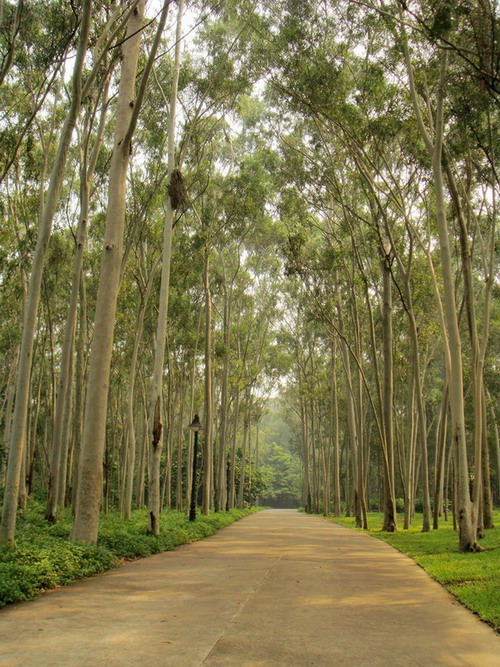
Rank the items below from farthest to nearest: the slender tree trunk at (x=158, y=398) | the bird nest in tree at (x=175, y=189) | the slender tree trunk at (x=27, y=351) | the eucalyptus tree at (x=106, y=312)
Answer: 1. the bird nest in tree at (x=175, y=189)
2. the slender tree trunk at (x=158, y=398)
3. the eucalyptus tree at (x=106, y=312)
4. the slender tree trunk at (x=27, y=351)

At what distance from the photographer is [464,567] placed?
7.67 metres

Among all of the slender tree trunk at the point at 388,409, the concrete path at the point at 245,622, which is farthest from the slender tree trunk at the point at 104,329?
the slender tree trunk at the point at 388,409

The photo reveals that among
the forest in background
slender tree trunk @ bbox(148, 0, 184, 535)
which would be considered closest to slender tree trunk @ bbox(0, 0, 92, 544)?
the forest in background

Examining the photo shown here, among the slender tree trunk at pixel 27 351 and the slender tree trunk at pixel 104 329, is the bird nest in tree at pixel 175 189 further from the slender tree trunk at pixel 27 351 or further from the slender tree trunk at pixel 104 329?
the slender tree trunk at pixel 27 351

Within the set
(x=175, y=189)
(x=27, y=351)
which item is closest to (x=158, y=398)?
(x=27, y=351)

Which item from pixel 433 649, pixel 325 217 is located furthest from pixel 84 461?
pixel 325 217

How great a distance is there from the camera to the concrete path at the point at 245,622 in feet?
11.3

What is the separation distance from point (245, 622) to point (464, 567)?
4627mm

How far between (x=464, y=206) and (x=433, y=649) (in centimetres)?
1283

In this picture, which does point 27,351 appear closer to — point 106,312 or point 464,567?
point 106,312

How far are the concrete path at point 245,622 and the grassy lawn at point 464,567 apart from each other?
6.3 inches

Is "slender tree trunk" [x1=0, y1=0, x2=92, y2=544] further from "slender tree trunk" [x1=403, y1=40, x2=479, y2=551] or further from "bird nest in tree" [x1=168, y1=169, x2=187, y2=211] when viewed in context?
"slender tree trunk" [x1=403, y1=40, x2=479, y2=551]

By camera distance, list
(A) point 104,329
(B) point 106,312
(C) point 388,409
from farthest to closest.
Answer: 1. (C) point 388,409
2. (B) point 106,312
3. (A) point 104,329

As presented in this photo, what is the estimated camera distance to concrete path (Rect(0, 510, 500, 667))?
3430 millimetres
